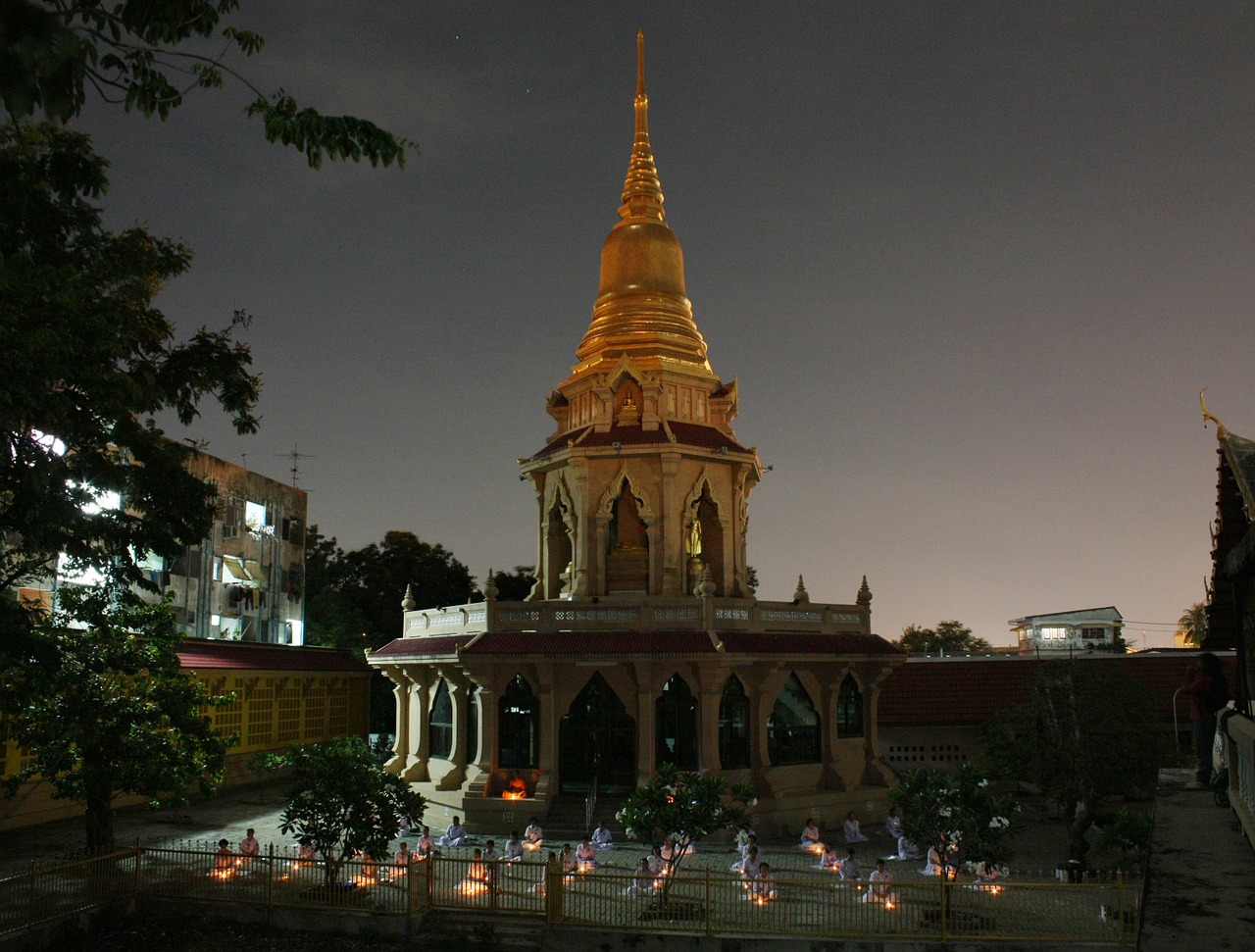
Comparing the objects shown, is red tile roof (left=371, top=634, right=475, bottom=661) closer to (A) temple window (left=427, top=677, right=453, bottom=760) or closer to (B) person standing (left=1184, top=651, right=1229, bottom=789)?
(A) temple window (left=427, top=677, right=453, bottom=760)

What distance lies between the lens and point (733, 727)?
27.7m

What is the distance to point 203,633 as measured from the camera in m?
42.5

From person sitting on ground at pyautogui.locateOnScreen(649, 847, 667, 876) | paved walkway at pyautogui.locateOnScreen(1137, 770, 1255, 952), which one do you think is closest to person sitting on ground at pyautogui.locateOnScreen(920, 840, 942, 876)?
person sitting on ground at pyautogui.locateOnScreen(649, 847, 667, 876)

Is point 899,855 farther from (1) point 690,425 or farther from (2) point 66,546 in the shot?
(2) point 66,546

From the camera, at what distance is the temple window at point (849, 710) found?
98.5 feet

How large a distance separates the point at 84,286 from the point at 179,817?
17829 millimetres

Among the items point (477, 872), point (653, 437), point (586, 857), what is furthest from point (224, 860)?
point (653, 437)

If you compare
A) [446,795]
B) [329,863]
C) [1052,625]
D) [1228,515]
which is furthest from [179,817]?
[1052,625]

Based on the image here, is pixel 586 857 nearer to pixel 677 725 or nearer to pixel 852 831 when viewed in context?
pixel 677 725

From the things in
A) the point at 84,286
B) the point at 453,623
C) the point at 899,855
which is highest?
the point at 84,286

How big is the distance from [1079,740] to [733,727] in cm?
811

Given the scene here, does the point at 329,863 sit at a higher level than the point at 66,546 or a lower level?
lower

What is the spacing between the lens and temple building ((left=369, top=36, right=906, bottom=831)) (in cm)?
2709

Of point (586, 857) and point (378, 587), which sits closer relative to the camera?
point (586, 857)
